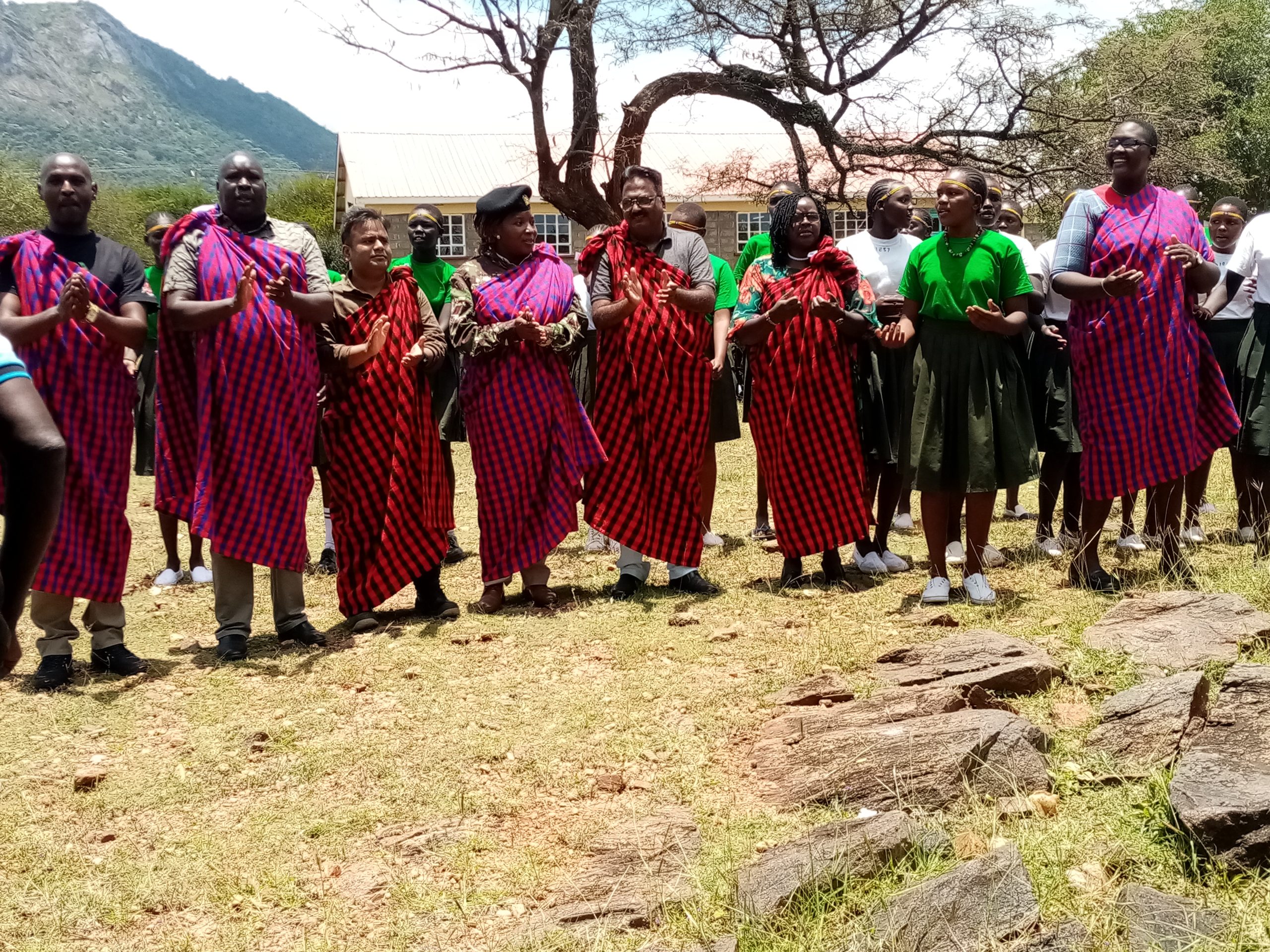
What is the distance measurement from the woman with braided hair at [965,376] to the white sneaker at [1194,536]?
5.23ft

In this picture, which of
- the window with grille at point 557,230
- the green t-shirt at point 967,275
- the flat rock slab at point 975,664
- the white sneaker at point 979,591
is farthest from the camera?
the window with grille at point 557,230

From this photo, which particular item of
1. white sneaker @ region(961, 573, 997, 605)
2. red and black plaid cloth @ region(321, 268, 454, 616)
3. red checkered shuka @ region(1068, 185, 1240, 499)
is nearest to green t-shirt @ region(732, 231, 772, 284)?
red checkered shuka @ region(1068, 185, 1240, 499)

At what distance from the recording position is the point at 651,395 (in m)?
6.39

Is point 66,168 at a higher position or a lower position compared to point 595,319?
higher

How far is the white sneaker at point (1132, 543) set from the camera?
660 centimetres

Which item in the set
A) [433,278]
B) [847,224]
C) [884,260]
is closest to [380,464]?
[433,278]

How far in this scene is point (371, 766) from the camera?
4.23 metres

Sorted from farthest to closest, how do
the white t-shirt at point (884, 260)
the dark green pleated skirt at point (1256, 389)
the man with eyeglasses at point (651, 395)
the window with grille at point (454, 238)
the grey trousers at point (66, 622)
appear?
the window with grille at point (454, 238), the white t-shirt at point (884, 260), the dark green pleated skirt at point (1256, 389), the man with eyeglasses at point (651, 395), the grey trousers at point (66, 622)

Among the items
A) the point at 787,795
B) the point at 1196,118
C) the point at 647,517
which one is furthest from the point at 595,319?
the point at 1196,118

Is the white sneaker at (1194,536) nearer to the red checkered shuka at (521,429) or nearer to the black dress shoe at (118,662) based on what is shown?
the red checkered shuka at (521,429)

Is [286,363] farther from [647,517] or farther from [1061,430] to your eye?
[1061,430]

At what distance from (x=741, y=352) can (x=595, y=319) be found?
230 cm

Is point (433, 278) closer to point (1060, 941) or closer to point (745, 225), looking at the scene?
point (1060, 941)

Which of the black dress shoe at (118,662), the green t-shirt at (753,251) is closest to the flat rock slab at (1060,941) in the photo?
the black dress shoe at (118,662)
